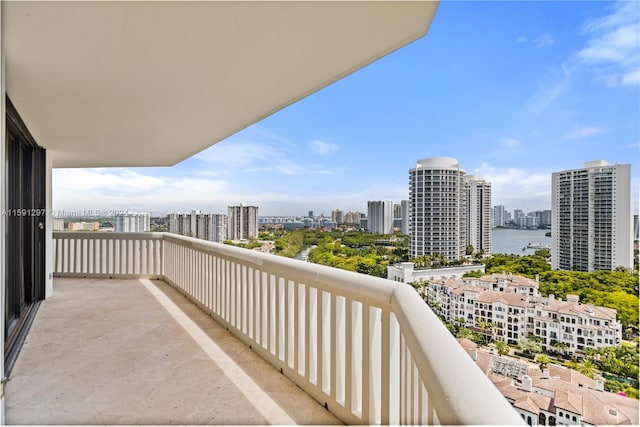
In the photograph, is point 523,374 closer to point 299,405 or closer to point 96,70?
point 299,405

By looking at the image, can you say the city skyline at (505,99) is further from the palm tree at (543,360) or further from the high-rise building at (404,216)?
the palm tree at (543,360)

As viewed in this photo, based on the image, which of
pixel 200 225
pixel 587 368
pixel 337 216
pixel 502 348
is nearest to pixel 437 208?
pixel 502 348

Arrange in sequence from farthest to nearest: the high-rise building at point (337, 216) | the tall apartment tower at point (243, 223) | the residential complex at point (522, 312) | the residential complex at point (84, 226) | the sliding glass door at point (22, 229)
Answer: the residential complex at point (84, 226), the tall apartment tower at point (243, 223), the sliding glass door at point (22, 229), the high-rise building at point (337, 216), the residential complex at point (522, 312)

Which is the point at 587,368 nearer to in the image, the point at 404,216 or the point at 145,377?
the point at 404,216

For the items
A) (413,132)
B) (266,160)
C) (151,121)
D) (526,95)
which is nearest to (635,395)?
(526,95)

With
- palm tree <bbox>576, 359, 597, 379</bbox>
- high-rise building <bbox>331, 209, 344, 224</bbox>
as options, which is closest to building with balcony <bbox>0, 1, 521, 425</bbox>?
palm tree <bbox>576, 359, 597, 379</bbox>

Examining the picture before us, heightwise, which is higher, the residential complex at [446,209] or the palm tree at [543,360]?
the residential complex at [446,209]

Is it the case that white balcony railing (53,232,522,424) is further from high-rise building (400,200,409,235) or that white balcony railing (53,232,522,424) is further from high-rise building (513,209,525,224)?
high-rise building (513,209,525,224)

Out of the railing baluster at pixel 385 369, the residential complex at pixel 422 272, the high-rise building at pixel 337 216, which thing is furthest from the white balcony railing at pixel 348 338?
the high-rise building at pixel 337 216
